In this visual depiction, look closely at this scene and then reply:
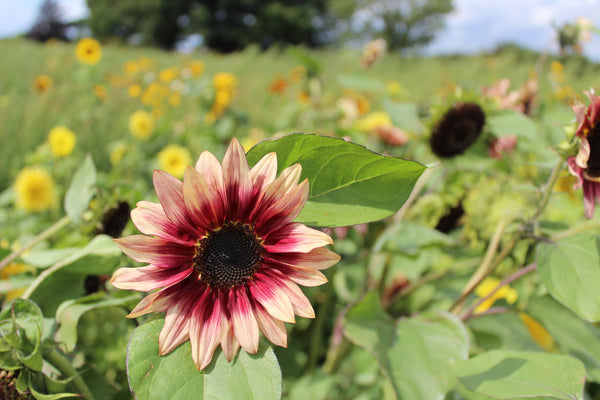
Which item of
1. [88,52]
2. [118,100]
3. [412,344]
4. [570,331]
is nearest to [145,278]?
[412,344]

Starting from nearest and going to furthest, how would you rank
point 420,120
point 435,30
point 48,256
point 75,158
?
point 48,256 < point 420,120 < point 75,158 < point 435,30

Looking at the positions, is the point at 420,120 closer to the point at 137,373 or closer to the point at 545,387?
the point at 545,387

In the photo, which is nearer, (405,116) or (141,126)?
(405,116)

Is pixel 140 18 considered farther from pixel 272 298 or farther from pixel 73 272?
pixel 272 298

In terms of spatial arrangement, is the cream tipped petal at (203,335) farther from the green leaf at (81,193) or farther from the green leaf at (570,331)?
the green leaf at (570,331)

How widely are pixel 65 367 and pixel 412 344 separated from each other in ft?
1.34

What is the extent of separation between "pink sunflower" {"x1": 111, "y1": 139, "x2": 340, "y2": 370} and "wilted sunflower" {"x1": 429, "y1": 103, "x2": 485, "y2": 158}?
0.54 meters

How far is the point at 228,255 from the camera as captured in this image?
38 cm

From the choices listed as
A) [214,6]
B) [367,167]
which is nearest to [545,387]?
[367,167]

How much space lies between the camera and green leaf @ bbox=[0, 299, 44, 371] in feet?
1.12

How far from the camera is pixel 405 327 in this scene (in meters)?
0.61

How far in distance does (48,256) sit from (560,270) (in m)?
0.57

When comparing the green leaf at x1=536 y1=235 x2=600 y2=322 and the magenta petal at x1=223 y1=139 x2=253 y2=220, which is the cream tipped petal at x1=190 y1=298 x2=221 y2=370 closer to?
the magenta petal at x1=223 y1=139 x2=253 y2=220

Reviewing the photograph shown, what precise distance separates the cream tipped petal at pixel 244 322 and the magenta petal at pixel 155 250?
0.19 feet
